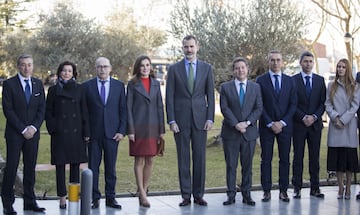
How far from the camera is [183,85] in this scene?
27.4 feet

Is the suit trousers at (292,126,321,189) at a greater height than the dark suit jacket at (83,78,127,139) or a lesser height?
lesser

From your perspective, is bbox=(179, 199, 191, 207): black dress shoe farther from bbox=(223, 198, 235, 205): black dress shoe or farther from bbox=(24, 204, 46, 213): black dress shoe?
bbox=(24, 204, 46, 213): black dress shoe

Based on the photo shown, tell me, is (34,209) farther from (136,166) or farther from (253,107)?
(253,107)

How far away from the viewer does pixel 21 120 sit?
24.7 ft

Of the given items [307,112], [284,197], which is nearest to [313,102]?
[307,112]

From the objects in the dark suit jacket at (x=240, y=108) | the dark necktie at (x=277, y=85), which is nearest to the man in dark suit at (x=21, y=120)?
the dark suit jacket at (x=240, y=108)

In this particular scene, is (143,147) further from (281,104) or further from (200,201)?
(281,104)

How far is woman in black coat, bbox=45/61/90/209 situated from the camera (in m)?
7.78

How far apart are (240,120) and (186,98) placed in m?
0.89

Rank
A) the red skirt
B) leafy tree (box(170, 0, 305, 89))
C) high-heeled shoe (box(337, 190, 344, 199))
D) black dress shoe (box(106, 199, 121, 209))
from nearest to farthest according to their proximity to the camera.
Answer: the red skirt < black dress shoe (box(106, 199, 121, 209)) < high-heeled shoe (box(337, 190, 344, 199)) < leafy tree (box(170, 0, 305, 89))

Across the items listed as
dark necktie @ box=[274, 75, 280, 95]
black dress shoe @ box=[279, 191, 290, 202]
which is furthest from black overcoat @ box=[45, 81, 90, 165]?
black dress shoe @ box=[279, 191, 290, 202]

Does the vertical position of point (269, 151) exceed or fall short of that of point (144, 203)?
it exceeds it

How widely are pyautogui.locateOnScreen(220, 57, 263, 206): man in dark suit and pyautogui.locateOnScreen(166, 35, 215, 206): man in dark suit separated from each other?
293 mm

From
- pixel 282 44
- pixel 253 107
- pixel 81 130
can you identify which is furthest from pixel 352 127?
pixel 282 44
